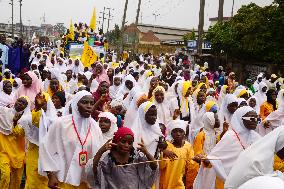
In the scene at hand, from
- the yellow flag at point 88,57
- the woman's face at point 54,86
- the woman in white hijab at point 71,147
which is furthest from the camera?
the yellow flag at point 88,57

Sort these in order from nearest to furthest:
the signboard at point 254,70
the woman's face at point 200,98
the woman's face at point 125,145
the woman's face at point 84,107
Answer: the woman's face at point 125,145 < the woman's face at point 84,107 < the woman's face at point 200,98 < the signboard at point 254,70

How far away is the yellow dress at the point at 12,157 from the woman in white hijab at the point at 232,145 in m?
2.67

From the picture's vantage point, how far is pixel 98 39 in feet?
80.0

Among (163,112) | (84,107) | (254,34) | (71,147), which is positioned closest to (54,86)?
(163,112)

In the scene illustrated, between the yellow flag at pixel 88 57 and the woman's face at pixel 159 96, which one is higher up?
the yellow flag at pixel 88 57

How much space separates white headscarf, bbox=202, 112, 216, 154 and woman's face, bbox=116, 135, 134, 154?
107 inches

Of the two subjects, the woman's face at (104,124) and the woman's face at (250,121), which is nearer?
the woman's face at (250,121)

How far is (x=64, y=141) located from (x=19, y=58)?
1256 cm

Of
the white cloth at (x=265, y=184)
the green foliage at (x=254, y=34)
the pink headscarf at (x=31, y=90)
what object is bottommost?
the pink headscarf at (x=31, y=90)

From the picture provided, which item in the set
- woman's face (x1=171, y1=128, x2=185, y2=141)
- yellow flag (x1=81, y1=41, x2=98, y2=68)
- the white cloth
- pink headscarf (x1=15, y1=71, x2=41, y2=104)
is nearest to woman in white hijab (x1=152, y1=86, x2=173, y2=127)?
pink headscarf (x1=15, y1=71, x2=41, y2=104)

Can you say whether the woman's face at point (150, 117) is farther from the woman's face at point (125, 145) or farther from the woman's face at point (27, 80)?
the woman's face at point (27, 80)

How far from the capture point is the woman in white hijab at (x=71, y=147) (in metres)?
4.90

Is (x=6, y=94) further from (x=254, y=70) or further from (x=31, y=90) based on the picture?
(x=254, y=70)

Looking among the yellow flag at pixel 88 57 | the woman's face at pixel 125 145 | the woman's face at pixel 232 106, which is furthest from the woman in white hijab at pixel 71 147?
the yellow flag at pixel 88 57
